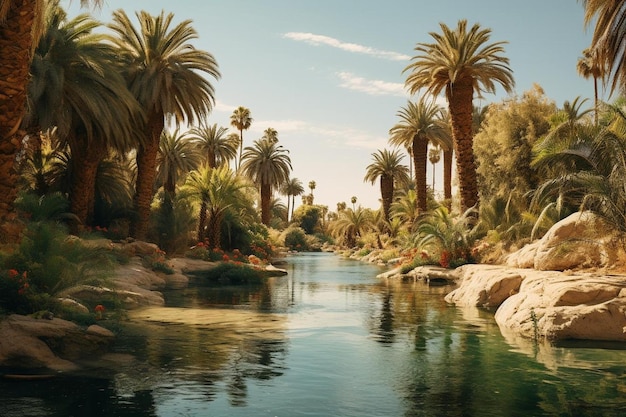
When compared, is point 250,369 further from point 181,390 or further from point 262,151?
point 262,151

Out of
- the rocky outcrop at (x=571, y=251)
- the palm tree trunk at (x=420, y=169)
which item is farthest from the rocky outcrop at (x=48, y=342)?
the palm tree trunk at (x=420, y=169)

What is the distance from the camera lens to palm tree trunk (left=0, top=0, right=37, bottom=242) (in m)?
12.1

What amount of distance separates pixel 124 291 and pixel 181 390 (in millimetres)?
8985

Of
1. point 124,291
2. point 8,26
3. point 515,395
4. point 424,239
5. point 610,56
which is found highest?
point 610,56

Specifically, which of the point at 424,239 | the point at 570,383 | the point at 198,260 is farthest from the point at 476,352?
the point at 198,260

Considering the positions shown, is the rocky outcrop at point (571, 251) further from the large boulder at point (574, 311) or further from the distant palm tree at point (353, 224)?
→ the distant palm tree at point (353, 224)

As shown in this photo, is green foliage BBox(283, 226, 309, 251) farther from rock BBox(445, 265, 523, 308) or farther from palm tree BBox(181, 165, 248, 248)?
rock BBox(445, 265, 523, 308)

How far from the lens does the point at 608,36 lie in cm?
1584

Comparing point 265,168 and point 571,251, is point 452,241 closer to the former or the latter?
point 571,251

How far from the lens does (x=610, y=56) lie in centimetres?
1617

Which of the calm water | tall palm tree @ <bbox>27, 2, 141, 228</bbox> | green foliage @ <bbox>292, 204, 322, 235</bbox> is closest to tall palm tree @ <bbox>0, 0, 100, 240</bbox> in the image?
the calm water

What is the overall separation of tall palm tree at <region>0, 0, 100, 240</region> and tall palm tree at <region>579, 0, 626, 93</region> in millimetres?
13632

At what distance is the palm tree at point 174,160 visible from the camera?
4647cm

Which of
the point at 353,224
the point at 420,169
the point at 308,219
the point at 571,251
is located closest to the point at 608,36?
the point at 571,251
